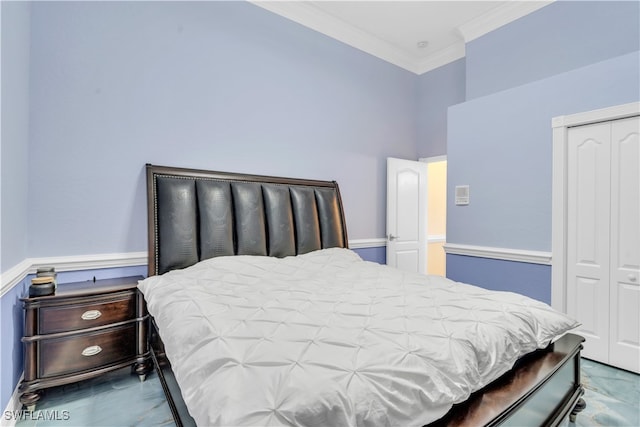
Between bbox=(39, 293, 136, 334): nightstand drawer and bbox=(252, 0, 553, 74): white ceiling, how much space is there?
10.5ft

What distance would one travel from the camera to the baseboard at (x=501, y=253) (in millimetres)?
3082

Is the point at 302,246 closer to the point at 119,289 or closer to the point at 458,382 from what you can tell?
the point at 119,289

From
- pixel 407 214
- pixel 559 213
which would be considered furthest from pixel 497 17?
pixel 407 214

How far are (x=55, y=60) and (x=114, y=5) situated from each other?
2.22ft

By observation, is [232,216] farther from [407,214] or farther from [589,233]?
[589,233]

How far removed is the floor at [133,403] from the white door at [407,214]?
2311 mm

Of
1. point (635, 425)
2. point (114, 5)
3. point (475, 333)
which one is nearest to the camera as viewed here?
point (475, 333)

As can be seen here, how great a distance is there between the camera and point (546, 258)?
3041 millimetres

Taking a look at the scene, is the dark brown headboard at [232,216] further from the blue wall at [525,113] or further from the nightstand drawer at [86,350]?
the blue wall at [525,113]

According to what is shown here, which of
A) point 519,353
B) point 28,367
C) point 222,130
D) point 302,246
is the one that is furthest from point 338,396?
point 222,130

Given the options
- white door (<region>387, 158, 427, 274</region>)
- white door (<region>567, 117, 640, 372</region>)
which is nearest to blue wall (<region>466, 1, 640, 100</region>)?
white door (<region>567, 117, 640, 372</region>)

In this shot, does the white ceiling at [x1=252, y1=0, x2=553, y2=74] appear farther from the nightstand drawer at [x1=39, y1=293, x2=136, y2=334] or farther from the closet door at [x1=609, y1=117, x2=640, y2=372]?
the nightstand drawer at [x1=39, y1=293, x2=136, y2=334]

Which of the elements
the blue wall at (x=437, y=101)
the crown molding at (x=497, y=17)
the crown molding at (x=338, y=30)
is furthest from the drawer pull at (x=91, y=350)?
the crown molding at (x=497, y=17)

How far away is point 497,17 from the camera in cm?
384
